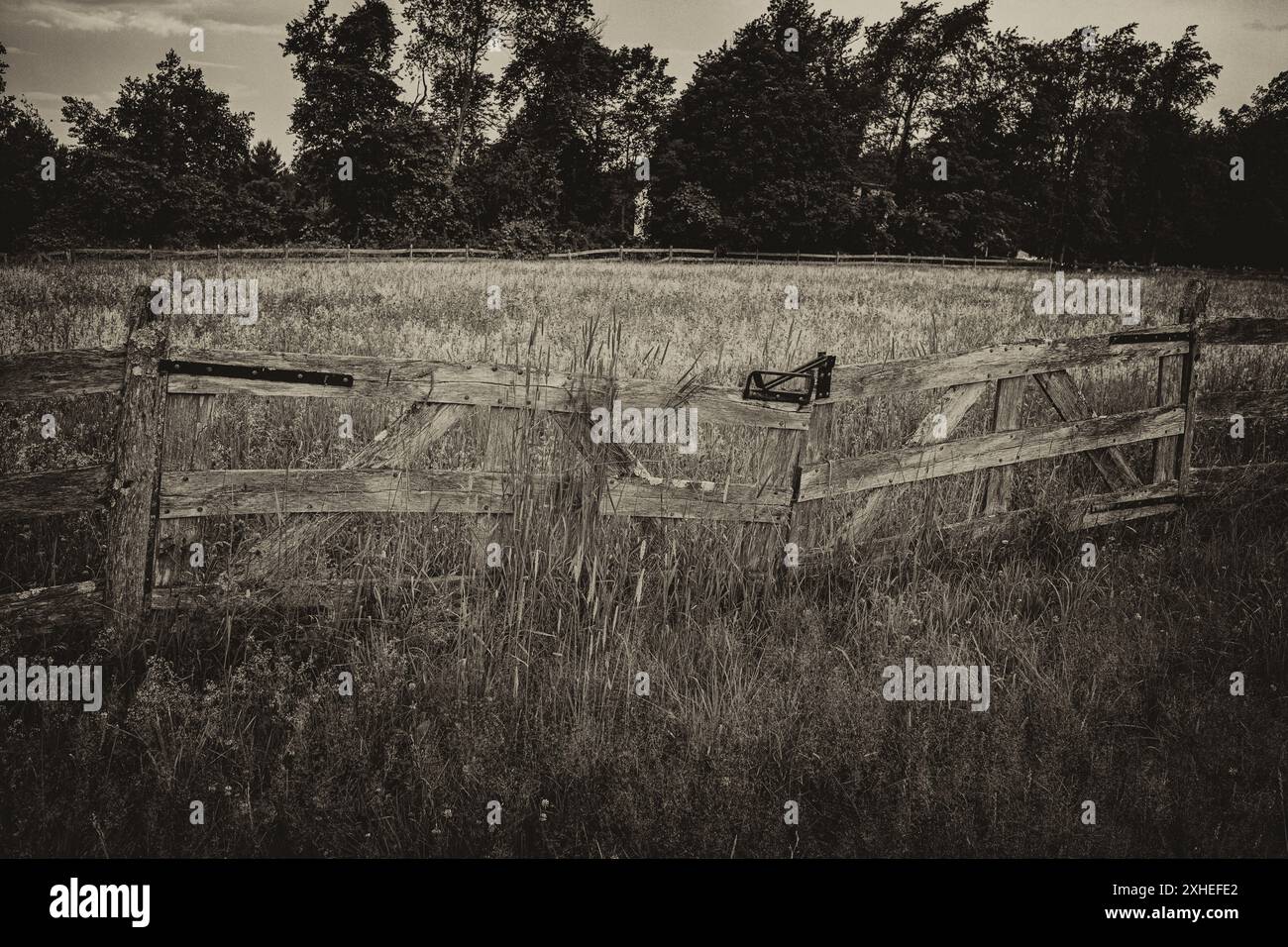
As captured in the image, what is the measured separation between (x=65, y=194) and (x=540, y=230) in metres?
17.7

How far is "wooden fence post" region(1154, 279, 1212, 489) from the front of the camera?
21.3ft

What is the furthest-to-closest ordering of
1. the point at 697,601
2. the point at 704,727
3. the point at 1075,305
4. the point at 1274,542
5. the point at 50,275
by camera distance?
the point at 1075,305 → the point at 50,275 → the point at 1274,542 → the point at 697,601 → the point at 704,727

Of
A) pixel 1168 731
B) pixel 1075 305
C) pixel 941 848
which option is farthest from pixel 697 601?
pixel 1075 305

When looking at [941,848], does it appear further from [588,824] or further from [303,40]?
[303,40]

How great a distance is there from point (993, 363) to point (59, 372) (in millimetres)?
5470

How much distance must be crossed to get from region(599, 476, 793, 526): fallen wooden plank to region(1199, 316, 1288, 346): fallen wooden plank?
438cm

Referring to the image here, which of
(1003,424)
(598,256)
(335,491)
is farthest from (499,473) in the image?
(598,256)

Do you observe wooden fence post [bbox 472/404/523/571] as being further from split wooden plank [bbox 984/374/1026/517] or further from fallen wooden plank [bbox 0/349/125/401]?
split wooden plank [bbox 984/374/1026/517]

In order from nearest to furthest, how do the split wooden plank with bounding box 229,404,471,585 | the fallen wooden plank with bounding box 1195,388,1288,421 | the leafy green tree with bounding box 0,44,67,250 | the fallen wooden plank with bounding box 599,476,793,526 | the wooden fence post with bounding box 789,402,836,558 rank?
1. the split wooden plank with bounding box 229,404,471,585
2. the fallen wooden plank with bounding box 599,476,793,526
3. the wooden fence post with bounding box 789,402,836,558
4. the fallen wooden plank with bounding box 1195,388,1288,421
5. the leafy green tree with bounding box 0,44,67,250

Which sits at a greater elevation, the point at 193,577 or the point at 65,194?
the point at 65,194

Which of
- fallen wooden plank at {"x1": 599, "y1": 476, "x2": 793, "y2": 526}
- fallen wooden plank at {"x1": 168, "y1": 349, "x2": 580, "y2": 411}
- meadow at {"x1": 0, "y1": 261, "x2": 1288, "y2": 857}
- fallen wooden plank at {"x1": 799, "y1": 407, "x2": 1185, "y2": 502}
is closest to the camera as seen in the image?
meadow at {"x1": 0, "y1": 261, "x2": 1288, "y2": 857}

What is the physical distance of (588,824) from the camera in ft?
10.4

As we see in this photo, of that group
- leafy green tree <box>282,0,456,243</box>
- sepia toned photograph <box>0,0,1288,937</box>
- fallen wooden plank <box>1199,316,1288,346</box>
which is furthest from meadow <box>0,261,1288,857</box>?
leafy green tree <box>282,0,456,243</box>

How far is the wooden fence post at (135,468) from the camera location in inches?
155
